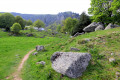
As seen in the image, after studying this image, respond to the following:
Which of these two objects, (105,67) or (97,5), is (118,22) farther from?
(105,67)

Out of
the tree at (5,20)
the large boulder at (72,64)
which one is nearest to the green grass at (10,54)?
the large boulder at (72,64)

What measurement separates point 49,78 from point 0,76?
316 inches

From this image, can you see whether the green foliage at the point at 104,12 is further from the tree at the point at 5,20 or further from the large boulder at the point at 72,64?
the tree at the point at 5,20

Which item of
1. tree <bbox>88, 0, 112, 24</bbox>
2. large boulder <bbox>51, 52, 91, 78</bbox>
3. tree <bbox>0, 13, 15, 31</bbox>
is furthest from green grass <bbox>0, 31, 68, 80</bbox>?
tree <bbox>0, 13, 15, 31</bbox>

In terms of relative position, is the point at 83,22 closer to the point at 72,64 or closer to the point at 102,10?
the point at 102,10

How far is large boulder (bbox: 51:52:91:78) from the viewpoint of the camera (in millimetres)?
9750

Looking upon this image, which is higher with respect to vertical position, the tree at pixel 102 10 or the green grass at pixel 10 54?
the tree at pixel 102 10

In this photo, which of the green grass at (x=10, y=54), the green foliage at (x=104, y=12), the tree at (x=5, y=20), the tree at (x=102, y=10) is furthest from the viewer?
the tree at (x=5, y=20)

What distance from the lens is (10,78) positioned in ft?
41.1

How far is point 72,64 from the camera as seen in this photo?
393 inches

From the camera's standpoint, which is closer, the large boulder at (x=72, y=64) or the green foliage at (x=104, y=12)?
the large boulder at (x=72, y=64)

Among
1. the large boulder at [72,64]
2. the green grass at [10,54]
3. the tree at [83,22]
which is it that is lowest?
the green grass at [10,54]

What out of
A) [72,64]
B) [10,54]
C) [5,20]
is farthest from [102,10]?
[5,20]

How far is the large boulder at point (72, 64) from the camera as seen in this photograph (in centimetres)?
975
